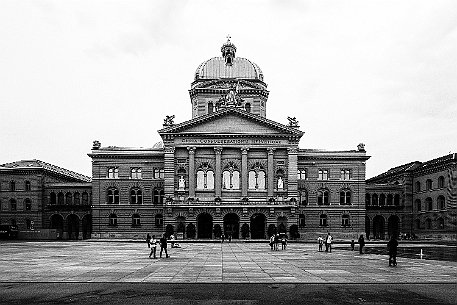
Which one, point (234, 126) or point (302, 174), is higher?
point (234, 126)

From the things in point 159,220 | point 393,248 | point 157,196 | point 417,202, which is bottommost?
point 159,220

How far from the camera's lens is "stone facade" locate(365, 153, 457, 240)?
9375 cm

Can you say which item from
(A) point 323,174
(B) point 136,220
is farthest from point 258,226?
(B) point 136,220

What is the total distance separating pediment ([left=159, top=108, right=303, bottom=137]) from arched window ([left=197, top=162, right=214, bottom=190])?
5421 mm

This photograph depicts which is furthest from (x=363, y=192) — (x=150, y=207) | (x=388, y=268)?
(x=388, y=268)

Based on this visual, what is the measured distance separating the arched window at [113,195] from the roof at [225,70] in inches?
1055

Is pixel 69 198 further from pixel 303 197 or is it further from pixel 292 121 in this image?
pixel 292 121

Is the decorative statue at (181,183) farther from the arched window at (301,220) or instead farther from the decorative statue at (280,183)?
the arched window at (301,220)

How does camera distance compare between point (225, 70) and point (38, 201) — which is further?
point (225, 70)

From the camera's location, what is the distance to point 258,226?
98375mm

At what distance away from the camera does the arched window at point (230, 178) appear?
97.2 meters

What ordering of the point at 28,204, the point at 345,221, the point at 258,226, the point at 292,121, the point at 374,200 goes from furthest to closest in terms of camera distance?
1. the point at 374,200
2. the point at 28,204
3. the point at 345,221
4. the point at 292,121
5. the point at 258,226

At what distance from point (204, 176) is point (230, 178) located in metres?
4.13

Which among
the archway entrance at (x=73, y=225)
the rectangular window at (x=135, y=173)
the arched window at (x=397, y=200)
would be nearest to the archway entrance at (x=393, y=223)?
the arched window at (x=397, y=200)
